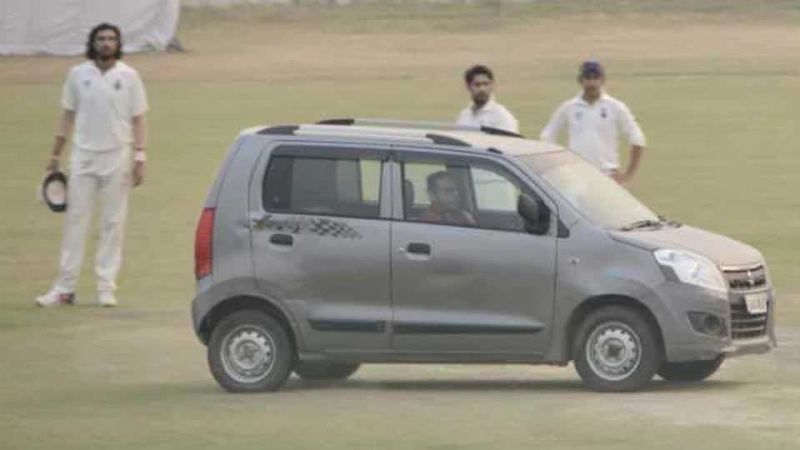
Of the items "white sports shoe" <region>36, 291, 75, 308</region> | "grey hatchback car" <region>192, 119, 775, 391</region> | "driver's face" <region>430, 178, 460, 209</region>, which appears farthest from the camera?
"white sports shoe" <region>36, 291, 75, 308</region>

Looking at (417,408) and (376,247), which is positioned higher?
(376,247)

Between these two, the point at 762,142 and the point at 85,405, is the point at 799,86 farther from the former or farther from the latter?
the point at 85,405

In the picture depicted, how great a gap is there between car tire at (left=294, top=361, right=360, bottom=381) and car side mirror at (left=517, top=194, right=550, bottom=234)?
1546mm

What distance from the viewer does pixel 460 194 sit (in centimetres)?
1441

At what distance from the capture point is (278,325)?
14523mm

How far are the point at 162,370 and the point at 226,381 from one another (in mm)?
1604

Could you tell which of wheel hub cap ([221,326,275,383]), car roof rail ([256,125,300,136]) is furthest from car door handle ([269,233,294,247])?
car roof rail ([256,125,300,136])

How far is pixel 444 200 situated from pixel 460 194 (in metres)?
0.11

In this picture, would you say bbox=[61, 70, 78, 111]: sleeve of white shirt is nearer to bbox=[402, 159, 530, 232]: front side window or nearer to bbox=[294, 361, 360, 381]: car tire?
bbox=[294, 361, 360, 381]: car tire

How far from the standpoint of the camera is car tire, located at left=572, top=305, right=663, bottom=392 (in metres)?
14.0

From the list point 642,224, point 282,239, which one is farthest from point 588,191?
point 282,239

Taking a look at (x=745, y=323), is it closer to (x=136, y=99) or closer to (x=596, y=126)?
(x=596, y=126)

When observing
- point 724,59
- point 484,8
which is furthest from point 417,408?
point 484,8

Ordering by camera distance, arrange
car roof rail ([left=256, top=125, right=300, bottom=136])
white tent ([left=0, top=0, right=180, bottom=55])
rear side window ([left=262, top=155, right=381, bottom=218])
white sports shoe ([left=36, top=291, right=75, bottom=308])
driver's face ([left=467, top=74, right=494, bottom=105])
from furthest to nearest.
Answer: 1. white tent ([left=0, top=0, right=180, bottom=55])
2. white sports shoe ([left=36, top=291, right=75, bottom=308])
3. driver's face ([left=467, top=74, right=494, bottom=105])
4. car roof rail ([left=256, top=125, right=300, bottom=136])
5. rear side window ([left=262, top=155, right=381, bottom=218])
